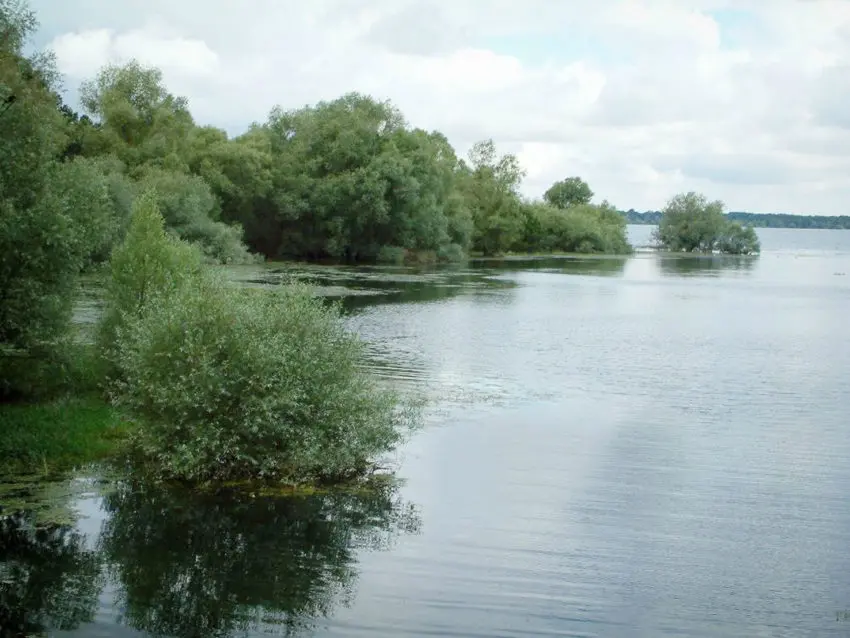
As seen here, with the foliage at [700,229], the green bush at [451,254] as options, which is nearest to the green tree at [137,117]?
the green bush at [451,254]

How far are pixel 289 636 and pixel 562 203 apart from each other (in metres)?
164

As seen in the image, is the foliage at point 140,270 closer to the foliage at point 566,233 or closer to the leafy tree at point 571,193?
the foliage at point 566,233

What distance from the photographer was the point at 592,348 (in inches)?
1636

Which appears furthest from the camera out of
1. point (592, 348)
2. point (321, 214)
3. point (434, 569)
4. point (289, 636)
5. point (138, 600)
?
point (321, 214)

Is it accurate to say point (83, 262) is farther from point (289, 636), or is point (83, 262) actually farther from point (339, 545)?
point (289, 636)

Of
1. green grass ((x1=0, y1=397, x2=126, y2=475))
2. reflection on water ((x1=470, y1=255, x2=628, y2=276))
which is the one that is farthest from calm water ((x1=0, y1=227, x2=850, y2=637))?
reflection on water ((x1=470, y1=255, x2=628, y2=276))

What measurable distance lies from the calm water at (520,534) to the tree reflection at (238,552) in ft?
0.15

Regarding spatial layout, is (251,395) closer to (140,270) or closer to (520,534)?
(520,534)

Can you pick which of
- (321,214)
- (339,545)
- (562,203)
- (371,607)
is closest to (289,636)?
(371,607)

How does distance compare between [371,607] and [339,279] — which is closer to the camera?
[371,607]

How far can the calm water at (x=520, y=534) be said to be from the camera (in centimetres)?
1366

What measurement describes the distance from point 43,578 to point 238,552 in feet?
9.84

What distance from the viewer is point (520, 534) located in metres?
17.1

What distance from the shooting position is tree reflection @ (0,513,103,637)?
42.4 ft
